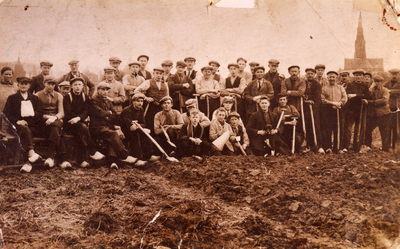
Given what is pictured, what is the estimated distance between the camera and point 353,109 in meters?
3.89

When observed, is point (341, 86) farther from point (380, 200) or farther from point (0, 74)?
point (0, 74)

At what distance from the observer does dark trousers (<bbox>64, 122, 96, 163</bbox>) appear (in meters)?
3.54

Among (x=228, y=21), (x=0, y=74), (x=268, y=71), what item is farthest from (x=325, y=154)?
(x=0, y=74)

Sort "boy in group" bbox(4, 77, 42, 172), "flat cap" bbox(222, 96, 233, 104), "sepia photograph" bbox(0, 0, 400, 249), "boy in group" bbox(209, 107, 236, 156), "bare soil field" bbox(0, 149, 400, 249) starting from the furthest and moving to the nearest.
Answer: "flat cap" bbox(222, 96, 233, 104), "boy in group" bbox(209, 107, 236, 156), "boy in group" bbox(4, 77, 42, 172), "sepia photograph" bbox(0, 0, 400, 249), "bare soil field" bbox(0, 149, 400, 249)

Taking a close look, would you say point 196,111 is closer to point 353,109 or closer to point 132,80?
point 132,80

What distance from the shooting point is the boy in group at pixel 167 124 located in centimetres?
367

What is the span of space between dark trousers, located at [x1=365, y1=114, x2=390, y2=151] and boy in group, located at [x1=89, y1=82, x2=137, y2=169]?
9.48ft

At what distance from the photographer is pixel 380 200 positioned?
3.45 meters

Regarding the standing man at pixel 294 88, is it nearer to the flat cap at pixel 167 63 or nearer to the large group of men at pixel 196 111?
the large group of men at pixel 196 111

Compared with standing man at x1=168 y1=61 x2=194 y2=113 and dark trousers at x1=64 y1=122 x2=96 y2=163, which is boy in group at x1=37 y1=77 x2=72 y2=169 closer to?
dark trousers at x1=64 y1=122 x2=96 y2=163

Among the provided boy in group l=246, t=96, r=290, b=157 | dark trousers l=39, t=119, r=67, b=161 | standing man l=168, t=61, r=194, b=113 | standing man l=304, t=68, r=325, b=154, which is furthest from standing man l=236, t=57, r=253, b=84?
dark trousers l=39, t=119, r=67, b=161

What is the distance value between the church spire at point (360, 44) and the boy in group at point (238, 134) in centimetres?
161

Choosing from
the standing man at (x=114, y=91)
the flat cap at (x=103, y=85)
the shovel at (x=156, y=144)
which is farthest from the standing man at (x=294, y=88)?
the flat cap at (x=103, y=85)

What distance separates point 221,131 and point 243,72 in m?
0.77
